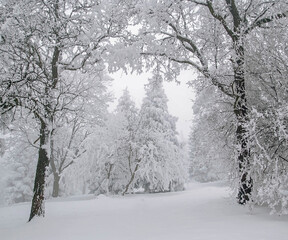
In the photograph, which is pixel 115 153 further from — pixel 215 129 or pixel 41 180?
pixel 215 129

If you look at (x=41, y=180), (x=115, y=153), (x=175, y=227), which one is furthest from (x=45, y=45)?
(x=115, y=153)

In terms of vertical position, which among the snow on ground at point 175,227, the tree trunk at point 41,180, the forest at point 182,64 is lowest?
the snow on ground at point 175,227

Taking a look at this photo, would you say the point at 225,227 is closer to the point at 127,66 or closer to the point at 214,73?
the point at 214,73

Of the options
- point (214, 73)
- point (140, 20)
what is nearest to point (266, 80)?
point (214, 73)

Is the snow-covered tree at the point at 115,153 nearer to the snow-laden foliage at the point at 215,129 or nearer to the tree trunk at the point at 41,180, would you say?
the snow-laden foliage at the point at 215,129

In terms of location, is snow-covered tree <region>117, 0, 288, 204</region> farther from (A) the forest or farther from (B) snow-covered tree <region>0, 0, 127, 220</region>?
(B) snow-covered tree <region>0, 0, 127, 220</region>

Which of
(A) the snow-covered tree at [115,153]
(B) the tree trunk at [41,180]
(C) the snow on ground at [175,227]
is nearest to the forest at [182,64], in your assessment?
(B) the tree trunk at [41,180]

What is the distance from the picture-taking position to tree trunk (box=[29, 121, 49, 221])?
816 cm

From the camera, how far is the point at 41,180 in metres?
8.42

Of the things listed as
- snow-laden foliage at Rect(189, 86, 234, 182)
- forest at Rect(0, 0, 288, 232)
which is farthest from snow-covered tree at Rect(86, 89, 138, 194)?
forest at Rect(0, 0, 288, 232)

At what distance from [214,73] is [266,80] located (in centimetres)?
187

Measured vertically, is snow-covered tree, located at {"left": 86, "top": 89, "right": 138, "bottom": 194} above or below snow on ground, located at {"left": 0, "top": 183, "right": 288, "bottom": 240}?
above

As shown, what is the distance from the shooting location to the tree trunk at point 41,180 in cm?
816

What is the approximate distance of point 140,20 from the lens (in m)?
9.17
